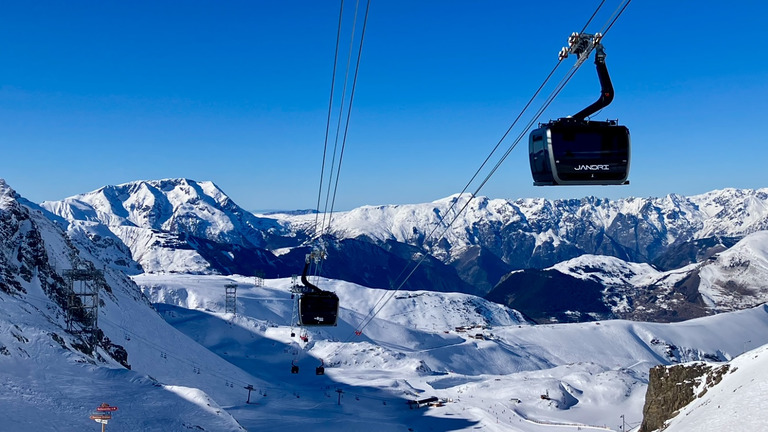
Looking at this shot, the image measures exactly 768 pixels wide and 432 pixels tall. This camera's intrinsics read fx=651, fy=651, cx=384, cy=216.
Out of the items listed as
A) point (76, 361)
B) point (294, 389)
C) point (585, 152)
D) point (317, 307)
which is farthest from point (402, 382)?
point (585, 152)

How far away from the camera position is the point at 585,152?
19.4 m

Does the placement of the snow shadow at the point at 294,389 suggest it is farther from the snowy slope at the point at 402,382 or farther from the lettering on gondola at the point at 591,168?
the lettering on gondola at the point at 591,168

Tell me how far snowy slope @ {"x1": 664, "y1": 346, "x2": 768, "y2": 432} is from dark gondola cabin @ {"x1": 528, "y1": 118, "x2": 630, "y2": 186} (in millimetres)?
33887

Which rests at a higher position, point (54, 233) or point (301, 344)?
point (54, 233)

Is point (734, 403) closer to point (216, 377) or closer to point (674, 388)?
point (674, 388)

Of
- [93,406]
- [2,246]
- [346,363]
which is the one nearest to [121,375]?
[93,406]

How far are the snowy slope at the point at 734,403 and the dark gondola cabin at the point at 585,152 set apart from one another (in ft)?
111

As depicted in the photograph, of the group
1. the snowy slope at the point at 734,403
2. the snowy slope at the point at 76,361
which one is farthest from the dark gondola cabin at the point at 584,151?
the snowy slope at the point at 76,361

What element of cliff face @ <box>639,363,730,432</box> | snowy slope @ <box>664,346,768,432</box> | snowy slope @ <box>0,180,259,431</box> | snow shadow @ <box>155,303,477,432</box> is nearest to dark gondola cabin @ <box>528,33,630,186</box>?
snowy slope @ <box>664,346,768,432</box>

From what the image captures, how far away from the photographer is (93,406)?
46594 mm

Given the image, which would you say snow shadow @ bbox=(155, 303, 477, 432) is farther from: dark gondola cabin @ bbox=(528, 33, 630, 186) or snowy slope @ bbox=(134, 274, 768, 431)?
dark gondola cabin @ bbox=(528, 33, 630, 186)

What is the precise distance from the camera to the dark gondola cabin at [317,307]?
145 feet

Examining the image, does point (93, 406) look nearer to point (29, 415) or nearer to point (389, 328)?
point (29, 415)

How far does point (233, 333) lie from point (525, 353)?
86.8 m
